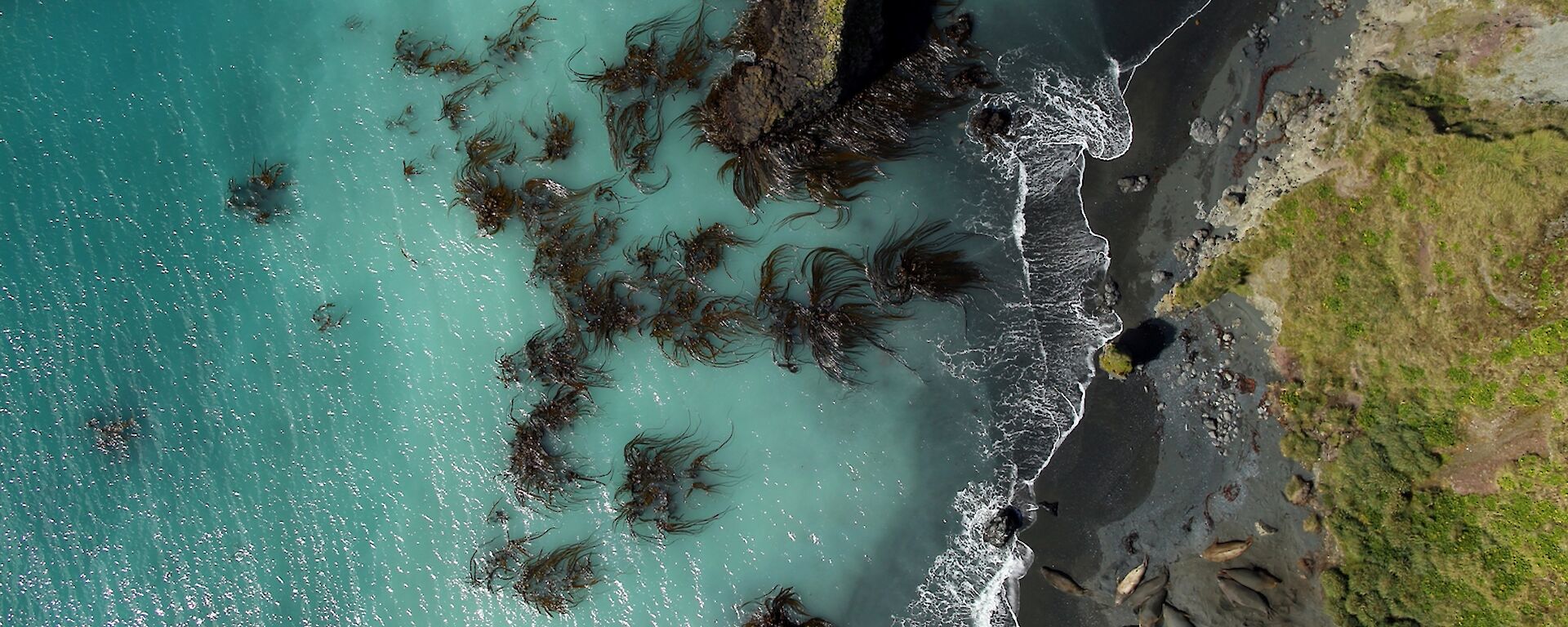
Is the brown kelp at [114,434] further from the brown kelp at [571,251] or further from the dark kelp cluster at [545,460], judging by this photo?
the brown kelp at [571,251]

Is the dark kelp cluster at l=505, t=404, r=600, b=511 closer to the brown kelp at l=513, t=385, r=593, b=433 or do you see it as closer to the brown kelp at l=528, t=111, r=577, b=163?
the brown kelp at l=513, t=385, r=593, b=433

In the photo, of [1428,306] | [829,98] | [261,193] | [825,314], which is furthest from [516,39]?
[1428,306]

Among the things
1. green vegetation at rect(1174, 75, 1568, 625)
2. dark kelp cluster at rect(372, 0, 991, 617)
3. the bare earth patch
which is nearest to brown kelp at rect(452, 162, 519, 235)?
dark kelp cluster at rect(372, 0, 991, 617)

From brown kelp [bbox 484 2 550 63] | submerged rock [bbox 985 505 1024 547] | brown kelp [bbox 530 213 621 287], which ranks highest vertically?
brown kelp [bbox 484 2 550 63]

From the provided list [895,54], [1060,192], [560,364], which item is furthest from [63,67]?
[1060,192]

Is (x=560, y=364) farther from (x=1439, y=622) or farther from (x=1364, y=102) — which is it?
(x=1439, y=622)

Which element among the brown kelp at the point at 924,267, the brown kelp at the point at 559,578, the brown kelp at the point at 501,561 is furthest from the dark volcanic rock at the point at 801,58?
the brown kelp at the point at 501,561

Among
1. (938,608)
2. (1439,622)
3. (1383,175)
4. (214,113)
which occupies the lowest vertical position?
(1439,622)
